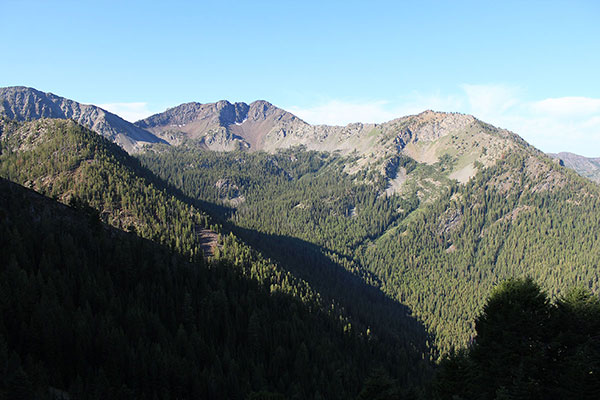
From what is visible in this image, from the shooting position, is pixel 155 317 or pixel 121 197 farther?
pixel 121 197

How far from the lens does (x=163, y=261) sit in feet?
400

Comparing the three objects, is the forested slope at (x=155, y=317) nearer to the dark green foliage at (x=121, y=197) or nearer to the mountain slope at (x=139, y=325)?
the mountain slope at (x=139, y=325)

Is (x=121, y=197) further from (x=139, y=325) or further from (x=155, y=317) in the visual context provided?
(x=139, y=325)

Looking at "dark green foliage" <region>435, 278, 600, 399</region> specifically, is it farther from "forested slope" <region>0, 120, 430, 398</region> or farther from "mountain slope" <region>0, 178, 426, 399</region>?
"mountain slope" <region>0, 178, 426, 399</region>

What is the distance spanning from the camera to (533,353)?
4119 cm

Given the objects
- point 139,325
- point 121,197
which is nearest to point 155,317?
point 139,325

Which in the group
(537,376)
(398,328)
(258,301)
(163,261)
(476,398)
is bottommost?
(398,328)

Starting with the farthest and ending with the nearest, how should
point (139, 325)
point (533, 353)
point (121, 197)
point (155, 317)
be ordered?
1. point (121, 197)
2. point (155, 317)
3. point (139, 325)
4. point (533, 353)

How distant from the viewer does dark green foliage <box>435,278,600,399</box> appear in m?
36.7

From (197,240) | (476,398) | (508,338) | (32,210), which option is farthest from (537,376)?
(197,240)

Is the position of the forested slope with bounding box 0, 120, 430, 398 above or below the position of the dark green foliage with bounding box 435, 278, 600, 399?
below

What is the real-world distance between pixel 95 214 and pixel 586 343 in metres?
123

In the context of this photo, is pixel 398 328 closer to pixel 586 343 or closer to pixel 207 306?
pixel 207 306

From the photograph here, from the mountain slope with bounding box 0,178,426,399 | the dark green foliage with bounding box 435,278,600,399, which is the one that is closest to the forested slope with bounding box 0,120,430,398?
the mountain slope with bounding box 0,178,426,399
